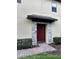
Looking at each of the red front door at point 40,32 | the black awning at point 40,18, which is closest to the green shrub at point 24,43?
the black awning at point 40,18

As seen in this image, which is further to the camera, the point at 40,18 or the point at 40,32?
the point at 40,32

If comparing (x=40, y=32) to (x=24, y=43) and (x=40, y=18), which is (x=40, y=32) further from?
(x=24, y=43)

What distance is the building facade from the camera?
400 inches

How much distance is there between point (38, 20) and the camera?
11.4 meters

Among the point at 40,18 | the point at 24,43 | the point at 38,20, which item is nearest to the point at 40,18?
the point at 40,18

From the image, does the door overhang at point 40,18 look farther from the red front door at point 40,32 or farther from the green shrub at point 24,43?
the green shrub at point 24,43

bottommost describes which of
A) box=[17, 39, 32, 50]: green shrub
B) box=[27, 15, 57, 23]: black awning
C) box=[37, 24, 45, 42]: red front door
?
box=[17, 39, 32, 50]: green shrub

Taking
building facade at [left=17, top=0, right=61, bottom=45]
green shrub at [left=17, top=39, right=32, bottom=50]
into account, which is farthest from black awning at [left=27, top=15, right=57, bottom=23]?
green shrub at [left=17, top=39, right=32, bottom=50]

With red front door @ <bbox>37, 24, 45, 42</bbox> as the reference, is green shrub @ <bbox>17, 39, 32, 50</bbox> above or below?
below

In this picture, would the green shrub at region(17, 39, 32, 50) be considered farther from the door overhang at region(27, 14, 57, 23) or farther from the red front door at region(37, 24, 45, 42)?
the red front door at region(37, 24, 45, 42)

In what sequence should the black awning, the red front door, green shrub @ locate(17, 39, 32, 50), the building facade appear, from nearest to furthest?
green shrub @ locate(17, 39, 32, 50), the building facade, the black awning, the red front door
